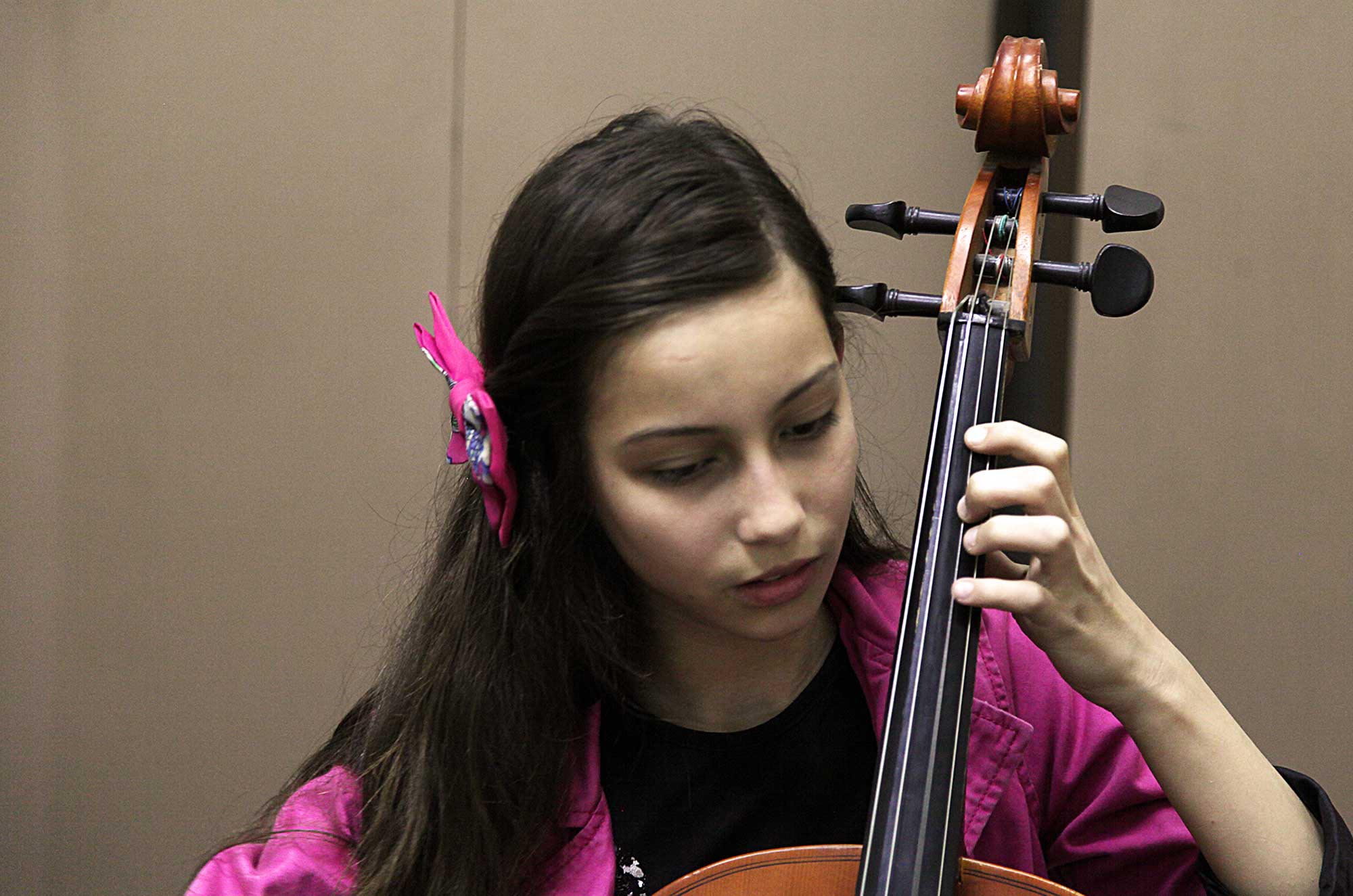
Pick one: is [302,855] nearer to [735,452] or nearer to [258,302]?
[735,452]

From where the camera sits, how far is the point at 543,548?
1029 millimetres

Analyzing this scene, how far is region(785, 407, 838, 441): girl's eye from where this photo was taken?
0.91 meters

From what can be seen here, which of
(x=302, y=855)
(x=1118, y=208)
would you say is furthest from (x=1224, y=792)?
(x=302, y=855)

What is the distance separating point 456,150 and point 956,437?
1.05 m

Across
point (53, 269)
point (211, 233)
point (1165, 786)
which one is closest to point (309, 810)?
point (1165, 786)

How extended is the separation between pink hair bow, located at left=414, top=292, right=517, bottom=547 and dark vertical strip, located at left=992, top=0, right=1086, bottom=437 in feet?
2.62

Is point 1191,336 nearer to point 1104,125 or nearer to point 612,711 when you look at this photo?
point 1104,125

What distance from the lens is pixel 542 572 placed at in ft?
3.42

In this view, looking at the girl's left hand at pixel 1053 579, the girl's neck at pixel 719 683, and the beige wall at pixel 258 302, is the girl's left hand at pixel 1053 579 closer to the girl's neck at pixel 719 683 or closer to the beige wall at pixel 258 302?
the girl's neck at pixel 719 683

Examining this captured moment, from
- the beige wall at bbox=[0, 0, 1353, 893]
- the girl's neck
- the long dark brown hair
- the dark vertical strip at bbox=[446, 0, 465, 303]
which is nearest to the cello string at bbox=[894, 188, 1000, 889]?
the long dark brown hair

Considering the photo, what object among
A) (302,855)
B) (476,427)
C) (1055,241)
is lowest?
(302,855)

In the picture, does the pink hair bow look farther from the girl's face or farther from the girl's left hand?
the girl's left hand

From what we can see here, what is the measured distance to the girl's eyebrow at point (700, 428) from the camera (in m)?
0.88

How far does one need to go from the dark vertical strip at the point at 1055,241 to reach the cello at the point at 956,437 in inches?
24.3
